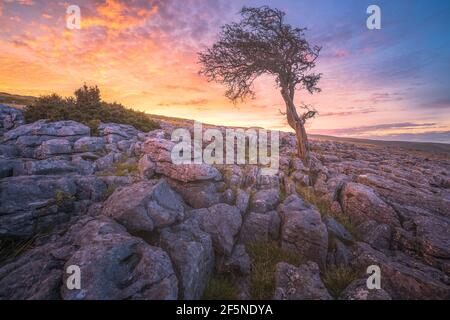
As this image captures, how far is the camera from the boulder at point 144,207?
21.8 feet

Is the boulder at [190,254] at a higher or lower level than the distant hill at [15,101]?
lower

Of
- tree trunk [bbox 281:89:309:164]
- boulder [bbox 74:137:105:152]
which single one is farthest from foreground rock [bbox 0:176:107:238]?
tree trunk [bbox 281:89:309:164]

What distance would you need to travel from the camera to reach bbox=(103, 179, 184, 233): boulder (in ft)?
21.8

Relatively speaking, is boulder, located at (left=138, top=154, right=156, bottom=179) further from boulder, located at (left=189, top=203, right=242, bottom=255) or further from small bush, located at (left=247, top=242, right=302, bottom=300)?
small bush, located at (left=247, top=242, right=302, bottom=300)

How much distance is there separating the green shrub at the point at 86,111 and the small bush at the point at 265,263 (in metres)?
16.7

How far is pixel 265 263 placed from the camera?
686cm

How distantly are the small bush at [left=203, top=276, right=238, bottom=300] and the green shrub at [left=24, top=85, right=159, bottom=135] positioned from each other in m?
16.7

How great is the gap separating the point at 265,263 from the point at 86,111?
2252cm

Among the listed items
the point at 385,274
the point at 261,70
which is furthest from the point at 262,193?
the point at 261,70

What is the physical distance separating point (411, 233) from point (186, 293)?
8.02 metres

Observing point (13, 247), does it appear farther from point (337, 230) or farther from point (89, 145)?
point (337, 230)

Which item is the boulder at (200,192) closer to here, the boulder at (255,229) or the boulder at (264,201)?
the boulder at (264,201)

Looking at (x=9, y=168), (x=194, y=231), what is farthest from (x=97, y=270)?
(x=9, y=168)

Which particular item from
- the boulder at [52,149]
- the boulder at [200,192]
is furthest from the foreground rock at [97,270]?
the boulder at [52,149]
